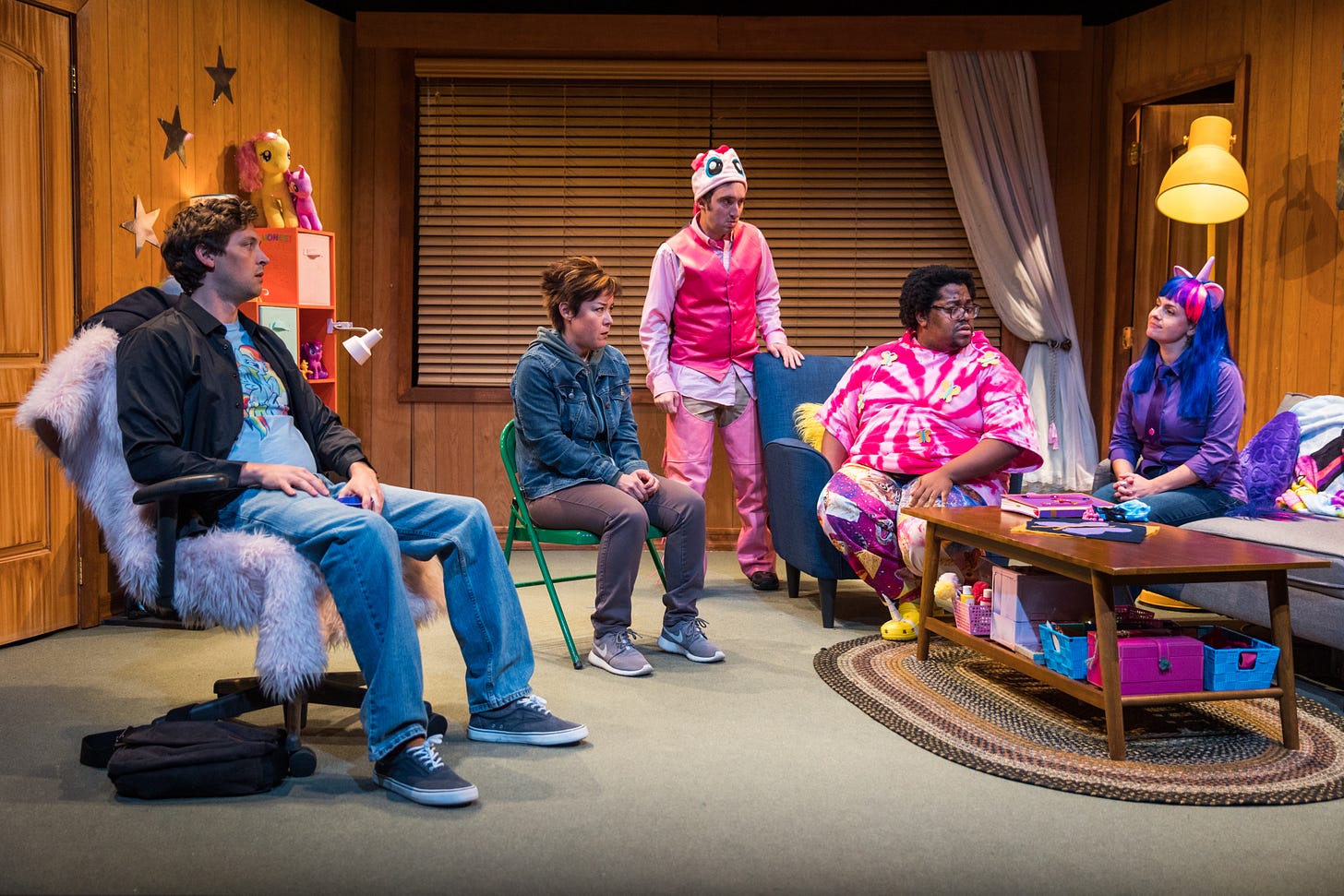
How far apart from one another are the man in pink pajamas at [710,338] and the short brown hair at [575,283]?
107 cm

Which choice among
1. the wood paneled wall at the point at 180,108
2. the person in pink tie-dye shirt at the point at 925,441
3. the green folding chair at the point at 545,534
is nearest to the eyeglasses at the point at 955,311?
the person in pink tie-dye shirt at the point at 925,441

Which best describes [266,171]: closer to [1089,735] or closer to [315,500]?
[315,500]

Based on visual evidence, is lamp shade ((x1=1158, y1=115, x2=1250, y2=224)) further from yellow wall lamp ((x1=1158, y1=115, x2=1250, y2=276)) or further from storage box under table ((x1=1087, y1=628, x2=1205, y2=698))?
storage box under table ((x1=1087, y1=628, x2=1205, y2=698))

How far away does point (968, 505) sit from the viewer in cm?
369

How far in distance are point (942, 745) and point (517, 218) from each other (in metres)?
3.75

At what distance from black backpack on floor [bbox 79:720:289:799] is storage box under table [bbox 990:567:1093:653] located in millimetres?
1784

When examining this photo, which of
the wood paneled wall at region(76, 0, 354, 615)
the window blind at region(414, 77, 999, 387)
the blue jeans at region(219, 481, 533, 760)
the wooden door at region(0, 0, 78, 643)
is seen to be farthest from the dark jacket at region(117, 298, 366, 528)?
the window blind at region(414, 77, 999, 387)

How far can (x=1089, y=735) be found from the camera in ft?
9.16

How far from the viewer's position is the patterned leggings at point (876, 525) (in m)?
3.77

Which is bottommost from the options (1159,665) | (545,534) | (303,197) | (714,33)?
(1159,665)

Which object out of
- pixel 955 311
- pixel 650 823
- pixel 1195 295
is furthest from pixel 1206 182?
pixel 650 823

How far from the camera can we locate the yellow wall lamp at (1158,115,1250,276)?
4551 mm

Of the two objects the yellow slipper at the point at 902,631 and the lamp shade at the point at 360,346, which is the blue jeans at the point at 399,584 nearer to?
the yellow slipper at the point at 902,631

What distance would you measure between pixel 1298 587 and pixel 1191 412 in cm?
83
